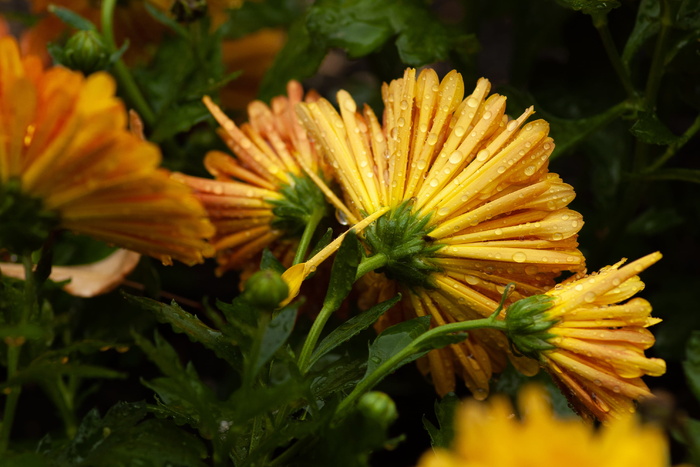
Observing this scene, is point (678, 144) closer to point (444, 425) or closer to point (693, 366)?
point (693, 366)

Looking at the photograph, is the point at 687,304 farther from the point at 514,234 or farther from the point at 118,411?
the point at 118,411

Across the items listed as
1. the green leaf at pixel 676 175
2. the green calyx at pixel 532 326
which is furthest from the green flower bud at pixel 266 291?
the green leaf at pixel 676 175

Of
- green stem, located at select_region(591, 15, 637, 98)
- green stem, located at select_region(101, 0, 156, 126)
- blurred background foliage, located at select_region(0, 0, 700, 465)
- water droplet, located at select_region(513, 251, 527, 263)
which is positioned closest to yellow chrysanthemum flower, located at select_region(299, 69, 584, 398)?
water droplet, located at select_region(513, 251, 527, 263)

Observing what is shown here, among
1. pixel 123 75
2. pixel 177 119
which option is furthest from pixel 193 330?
pixel 123 75

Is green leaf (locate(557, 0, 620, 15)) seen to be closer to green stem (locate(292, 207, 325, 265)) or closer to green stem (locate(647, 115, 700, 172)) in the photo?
green stem (locate(647, 115, 700, 172))

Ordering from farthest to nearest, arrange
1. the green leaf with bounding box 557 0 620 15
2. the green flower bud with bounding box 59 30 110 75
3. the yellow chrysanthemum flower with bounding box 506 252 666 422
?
the green flower bud with bounding box 59 30 110 75 < the green leaf with bounding box 557 0 620 15 < the yellow chrysanthemum flower with bounding box 506 252 666 422

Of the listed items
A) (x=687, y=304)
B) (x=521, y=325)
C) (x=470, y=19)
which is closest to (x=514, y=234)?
(x=521, y=325)
